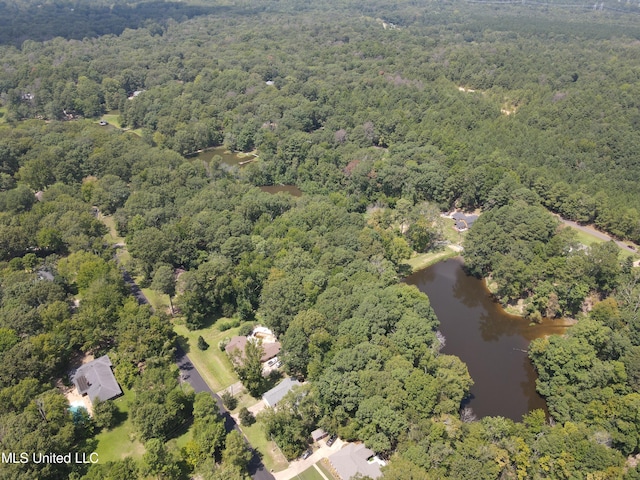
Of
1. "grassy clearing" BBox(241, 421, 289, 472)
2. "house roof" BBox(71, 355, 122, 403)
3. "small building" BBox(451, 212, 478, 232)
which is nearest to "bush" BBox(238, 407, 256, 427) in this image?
"grassy clearing" BBox(241, 421, 289, 472)

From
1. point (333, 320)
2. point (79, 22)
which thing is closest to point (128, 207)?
point (333, 320)

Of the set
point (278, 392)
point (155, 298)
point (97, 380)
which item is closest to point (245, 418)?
point (278, 392)

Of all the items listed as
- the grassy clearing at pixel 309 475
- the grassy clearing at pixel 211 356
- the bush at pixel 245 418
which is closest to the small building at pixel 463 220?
the grassy clearing at pixel 211 356

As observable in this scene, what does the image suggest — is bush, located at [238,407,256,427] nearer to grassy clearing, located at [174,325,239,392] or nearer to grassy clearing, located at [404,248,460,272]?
grassy clearing, located at [174,325,239,392]

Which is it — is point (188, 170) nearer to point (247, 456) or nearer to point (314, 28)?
point (247, 456)

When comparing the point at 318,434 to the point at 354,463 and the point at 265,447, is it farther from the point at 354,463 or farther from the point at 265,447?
the point at 265,447

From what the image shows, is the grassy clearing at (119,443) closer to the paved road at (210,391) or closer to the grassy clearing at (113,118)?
the paved road at (210,391)
